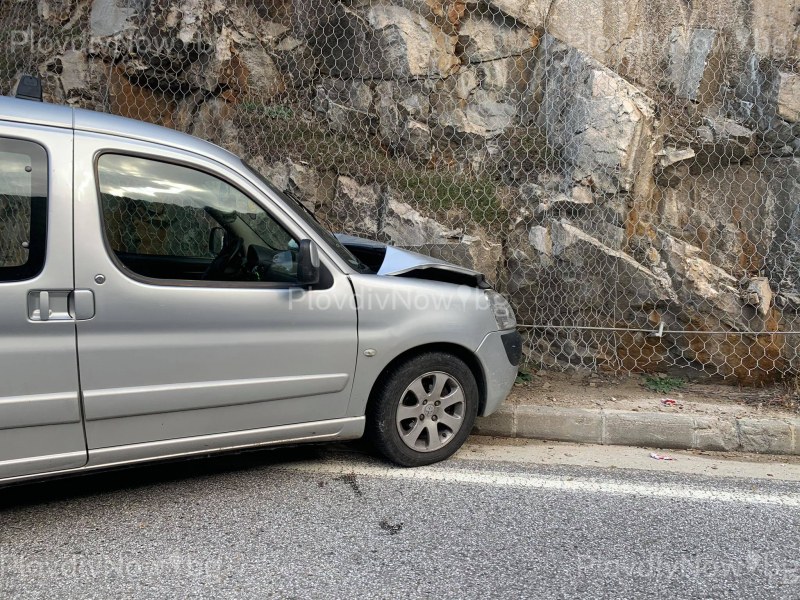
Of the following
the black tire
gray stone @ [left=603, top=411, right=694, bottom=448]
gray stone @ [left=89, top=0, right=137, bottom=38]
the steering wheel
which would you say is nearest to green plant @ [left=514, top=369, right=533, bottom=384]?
gray stone @ [left=603, top=411, right=694, bottom=448]

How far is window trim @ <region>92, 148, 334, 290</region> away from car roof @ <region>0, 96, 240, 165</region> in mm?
84

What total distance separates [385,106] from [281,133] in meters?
1.11

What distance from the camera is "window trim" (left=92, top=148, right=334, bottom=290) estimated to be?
2.73 metres

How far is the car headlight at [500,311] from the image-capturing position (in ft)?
12.2

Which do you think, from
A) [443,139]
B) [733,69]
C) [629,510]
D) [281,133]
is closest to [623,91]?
[733,69]

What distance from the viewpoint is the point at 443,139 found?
6301mm

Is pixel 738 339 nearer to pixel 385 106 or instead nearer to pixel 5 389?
pixel 385 106

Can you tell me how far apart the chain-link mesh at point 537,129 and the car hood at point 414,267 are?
1.83 metres

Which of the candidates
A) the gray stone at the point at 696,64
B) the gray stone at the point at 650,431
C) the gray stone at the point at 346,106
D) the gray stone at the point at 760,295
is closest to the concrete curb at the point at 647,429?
the gray stone at the point at 650,431

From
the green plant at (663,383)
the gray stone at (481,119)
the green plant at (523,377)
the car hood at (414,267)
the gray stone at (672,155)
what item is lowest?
the green plant at (523,377)

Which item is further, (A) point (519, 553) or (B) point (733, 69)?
(B) point (733, 69)

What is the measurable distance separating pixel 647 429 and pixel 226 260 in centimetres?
299

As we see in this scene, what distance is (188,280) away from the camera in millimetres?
2920

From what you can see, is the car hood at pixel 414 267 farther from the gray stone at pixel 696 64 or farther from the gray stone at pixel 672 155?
the gray stone at pixel 696 64
